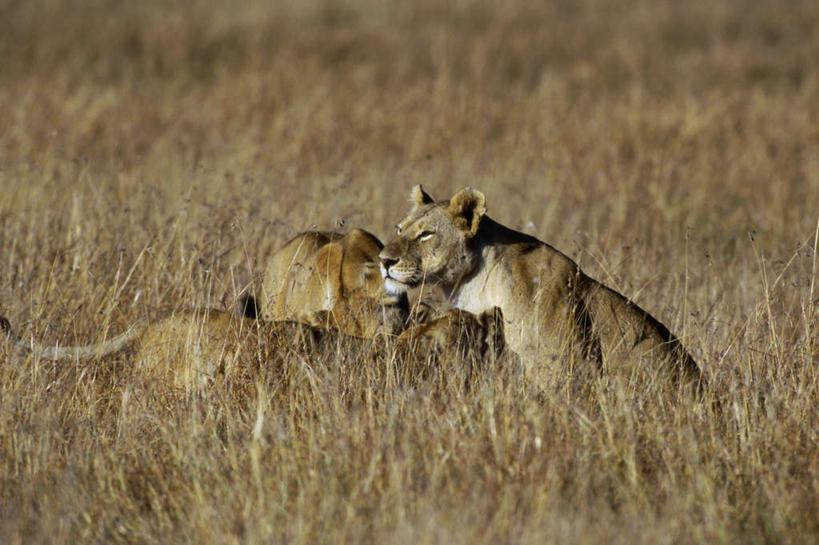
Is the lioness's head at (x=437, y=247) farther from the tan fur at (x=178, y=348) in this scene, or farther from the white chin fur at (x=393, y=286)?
the tan fur at (x=178, y=348)

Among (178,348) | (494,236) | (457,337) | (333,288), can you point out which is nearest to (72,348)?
(178,348)

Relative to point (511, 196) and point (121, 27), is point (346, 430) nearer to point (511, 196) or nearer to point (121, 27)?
point (511, 196)

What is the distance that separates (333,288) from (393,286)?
0.59m

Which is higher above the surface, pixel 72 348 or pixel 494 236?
pixel 494 236

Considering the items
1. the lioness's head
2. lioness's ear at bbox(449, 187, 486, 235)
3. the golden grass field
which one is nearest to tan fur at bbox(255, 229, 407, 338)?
the lioness's head

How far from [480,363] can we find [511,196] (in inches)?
237

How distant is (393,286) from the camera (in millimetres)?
6730

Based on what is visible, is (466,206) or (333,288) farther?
(333,288)

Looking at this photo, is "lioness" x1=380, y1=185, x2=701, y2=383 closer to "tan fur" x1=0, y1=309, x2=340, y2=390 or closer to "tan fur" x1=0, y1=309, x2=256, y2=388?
"tan fur" x1=0, y1=309, x2=340, y2=390

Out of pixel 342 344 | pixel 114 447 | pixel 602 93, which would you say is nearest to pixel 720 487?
pixel 342 344

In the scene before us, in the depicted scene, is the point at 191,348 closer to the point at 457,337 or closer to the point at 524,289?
the point at 457,337

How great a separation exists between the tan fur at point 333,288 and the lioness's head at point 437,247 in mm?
256

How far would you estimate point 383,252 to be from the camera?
21.5 ft

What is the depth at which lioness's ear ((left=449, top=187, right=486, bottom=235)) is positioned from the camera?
21.8 feet
